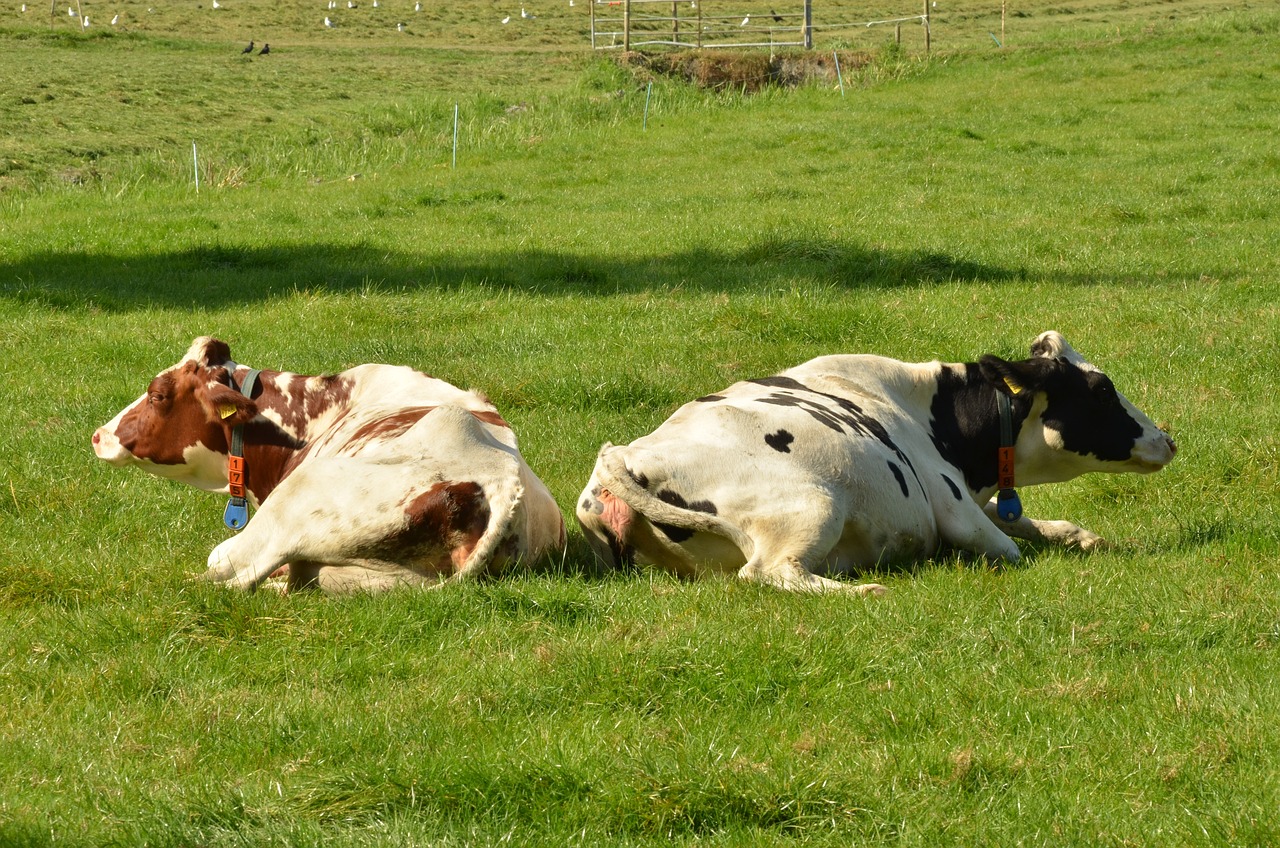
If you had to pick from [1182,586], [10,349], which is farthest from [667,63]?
[1182,586]

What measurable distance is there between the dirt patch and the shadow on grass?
16961 millimetres

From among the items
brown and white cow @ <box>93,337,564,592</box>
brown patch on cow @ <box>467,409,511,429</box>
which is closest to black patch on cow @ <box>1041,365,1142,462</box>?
brown and white cow @ <box>93,337,564,592</box>

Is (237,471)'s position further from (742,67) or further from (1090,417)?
(742,67)

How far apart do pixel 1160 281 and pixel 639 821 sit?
476 inches

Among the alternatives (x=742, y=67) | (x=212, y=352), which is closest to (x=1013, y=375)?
(x=212, y=352)

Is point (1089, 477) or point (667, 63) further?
point (667, 63)

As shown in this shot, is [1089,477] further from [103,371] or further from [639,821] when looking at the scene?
[103,371]

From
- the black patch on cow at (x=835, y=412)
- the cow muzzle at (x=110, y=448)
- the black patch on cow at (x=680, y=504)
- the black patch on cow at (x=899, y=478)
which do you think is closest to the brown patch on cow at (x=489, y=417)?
the black patch on cow at (x=680, y=504)

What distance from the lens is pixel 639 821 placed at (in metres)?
4.08

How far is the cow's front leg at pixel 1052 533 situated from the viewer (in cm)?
716

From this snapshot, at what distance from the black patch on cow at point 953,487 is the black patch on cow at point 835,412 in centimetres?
21

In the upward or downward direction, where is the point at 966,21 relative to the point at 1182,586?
upward

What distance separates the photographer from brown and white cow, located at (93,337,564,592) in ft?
19.6

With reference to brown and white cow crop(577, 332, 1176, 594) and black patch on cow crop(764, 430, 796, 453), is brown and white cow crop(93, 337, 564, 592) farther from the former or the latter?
black patch on cow crop(764, 430, 796, 453)
